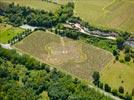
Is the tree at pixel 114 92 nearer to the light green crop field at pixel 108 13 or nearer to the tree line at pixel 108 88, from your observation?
the tree line at pixel 108 88

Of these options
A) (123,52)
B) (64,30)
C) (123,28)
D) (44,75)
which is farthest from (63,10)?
(44,75)

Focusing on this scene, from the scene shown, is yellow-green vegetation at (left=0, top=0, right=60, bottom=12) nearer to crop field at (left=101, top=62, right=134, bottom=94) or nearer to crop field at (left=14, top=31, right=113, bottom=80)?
crop field at (left=14, top=31, right=113, bottom=80)

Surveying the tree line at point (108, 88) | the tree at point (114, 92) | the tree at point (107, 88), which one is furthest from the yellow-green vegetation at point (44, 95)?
the tree at point (114, 92)

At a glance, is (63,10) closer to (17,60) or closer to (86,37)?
(86,37)

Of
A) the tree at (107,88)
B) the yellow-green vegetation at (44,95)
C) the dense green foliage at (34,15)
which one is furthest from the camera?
the dense green foliage at (34,15)

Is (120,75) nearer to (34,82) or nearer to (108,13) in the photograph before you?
(34,82)

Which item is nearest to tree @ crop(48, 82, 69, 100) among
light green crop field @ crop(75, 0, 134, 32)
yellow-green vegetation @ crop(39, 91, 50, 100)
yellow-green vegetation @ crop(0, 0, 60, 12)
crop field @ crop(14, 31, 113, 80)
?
yellow-green vegetation @ crop(39, 91, 50, 100)

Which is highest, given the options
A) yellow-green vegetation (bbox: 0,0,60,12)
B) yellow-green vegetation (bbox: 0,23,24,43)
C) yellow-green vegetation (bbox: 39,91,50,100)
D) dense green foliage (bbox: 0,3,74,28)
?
yellow-green vegetation (bbox: 0,0,60,12)

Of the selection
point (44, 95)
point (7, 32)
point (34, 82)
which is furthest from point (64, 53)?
point (7, 32)
